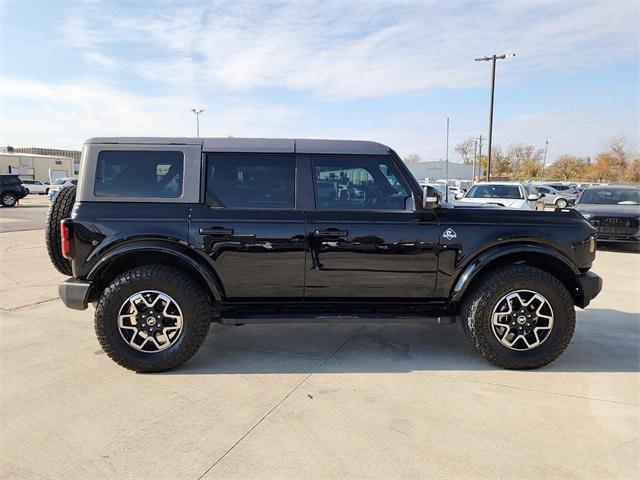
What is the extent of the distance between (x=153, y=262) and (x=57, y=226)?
0.89m

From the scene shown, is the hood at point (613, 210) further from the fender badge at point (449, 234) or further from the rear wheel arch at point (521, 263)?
the fender badge at point (449, 234)

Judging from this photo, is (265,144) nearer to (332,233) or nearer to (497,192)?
(332,233)

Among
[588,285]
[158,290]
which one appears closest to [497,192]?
[588,285]

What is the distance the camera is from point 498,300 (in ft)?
11.8

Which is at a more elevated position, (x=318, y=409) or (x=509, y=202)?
(x=509, y=202)

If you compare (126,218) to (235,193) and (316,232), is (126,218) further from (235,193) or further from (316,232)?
(316,232)

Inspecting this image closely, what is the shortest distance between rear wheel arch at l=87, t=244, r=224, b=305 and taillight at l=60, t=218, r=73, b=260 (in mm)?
243

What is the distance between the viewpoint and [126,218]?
347cm

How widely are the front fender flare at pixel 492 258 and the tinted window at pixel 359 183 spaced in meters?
0.77

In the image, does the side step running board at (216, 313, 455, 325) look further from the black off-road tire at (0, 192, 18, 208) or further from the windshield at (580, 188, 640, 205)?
the black off-road tire at (0, 192, 18, 208)

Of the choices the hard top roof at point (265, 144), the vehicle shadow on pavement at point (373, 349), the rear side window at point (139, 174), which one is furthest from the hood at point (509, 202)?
the rear side window at point (139, 174)

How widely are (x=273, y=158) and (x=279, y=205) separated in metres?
0.41

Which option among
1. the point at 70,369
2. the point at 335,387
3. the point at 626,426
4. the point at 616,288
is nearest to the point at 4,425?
the point at 70,369

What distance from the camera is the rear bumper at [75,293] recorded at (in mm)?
3455
